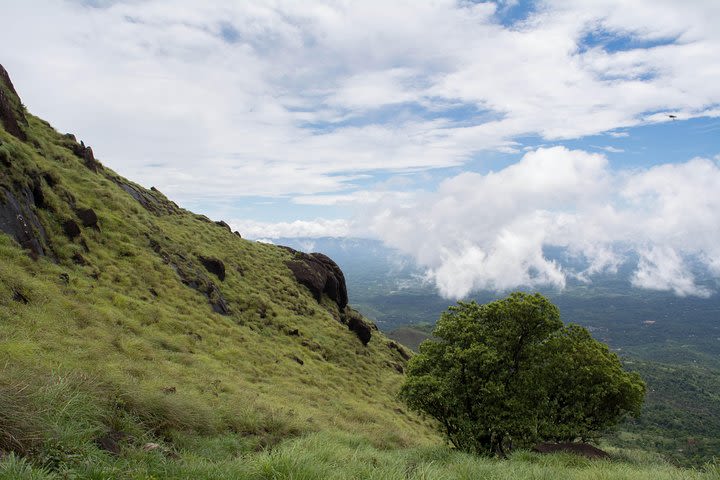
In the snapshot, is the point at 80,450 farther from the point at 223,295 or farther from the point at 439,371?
the point at 223,295

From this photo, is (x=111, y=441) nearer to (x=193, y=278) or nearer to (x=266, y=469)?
(x=266, y=469)

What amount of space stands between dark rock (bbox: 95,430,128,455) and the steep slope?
0.05 meters

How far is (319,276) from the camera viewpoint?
2354 inches

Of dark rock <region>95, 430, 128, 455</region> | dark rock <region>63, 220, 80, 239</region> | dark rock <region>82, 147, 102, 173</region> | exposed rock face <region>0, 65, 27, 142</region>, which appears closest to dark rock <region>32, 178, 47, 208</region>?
dark rock <region>63, 220, 80, 239</region>

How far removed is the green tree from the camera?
20797mm

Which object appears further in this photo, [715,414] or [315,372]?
[715,414]

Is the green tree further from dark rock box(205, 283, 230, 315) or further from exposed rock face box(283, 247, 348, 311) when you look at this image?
exposed rock face box(283, 247, 348, 311)

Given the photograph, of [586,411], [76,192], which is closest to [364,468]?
[586,411]

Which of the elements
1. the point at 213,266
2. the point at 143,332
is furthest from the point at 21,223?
the point at 213,266

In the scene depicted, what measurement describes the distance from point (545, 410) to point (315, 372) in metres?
17.4

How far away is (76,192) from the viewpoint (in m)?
32.7

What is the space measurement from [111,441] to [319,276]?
51.5m

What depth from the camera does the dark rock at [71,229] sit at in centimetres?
2556

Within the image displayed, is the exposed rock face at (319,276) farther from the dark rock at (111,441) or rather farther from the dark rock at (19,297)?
the dark rock at (111,441)
